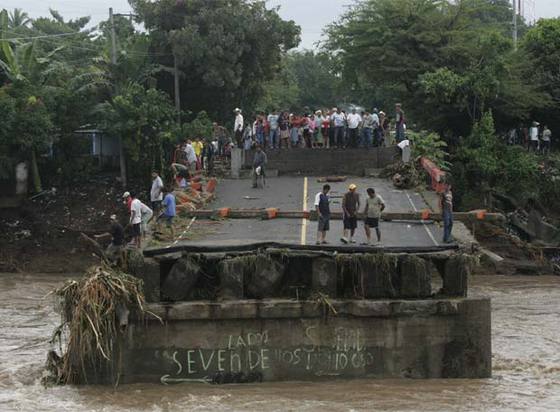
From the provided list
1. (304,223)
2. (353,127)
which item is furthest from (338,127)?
(304,223)

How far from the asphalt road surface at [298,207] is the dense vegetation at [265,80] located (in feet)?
14.2

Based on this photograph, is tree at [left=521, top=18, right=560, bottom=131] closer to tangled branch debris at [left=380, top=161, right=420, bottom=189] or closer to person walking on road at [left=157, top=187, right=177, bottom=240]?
tangled branch debris at [left=380, top=161, right=420, bottom=189]

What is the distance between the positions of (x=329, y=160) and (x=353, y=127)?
5.30 ft

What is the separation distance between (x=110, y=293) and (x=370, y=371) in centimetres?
454

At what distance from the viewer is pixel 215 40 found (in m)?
43.1

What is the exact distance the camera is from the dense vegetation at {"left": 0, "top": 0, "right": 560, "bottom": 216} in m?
39.3

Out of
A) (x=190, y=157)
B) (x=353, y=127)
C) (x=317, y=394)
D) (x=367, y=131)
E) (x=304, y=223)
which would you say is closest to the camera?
(x=317, y=394)

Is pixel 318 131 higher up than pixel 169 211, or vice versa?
pixel 318 131

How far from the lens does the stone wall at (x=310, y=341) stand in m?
16.5

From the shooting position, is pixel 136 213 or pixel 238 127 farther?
pixel 238 127

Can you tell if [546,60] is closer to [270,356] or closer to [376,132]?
[376,132]

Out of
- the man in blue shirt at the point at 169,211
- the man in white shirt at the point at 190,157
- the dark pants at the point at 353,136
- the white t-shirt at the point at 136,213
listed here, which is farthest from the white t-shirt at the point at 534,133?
the white t-shirt at the point at 136,213

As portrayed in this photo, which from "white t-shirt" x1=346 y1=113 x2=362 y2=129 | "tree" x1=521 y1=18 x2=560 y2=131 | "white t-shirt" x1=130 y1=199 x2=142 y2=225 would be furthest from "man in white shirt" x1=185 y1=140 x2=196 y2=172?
"tree" x1=521 y1=18 x2=560 y2=131

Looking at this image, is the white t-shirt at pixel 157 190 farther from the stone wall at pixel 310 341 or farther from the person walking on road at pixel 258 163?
the stone wall at pixel 310 341
